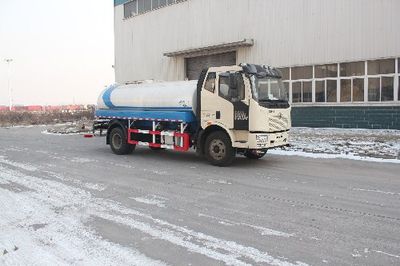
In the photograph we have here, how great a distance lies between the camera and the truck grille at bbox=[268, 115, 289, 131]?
10680mm

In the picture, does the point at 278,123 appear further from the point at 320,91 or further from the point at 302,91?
the point at 302,91

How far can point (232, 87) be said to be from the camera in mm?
10672

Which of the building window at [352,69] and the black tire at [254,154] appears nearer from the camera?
the black tire at [254,154]

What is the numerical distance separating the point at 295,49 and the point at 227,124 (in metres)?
12.9

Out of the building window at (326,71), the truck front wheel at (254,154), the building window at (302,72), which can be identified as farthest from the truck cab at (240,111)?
the building window at (302,72)

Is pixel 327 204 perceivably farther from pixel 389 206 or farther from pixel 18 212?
pixel 18 212

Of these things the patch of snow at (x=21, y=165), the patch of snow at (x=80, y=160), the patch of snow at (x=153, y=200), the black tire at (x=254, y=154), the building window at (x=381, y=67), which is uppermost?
the building window at (x=381, y=67)

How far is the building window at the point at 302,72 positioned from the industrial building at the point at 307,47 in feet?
0.18

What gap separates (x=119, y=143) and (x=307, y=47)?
12.4 m

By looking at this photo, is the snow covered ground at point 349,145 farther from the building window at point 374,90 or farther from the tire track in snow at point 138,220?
the tire track in snow at point 138,220

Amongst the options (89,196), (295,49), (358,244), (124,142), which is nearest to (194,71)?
(295,49)

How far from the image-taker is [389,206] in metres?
6.73

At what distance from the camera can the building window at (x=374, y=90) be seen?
64.9 feet

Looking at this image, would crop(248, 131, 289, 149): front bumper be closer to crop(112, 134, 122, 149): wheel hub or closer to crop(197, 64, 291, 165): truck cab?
crop(197, 64, 291, 165): truck cab
